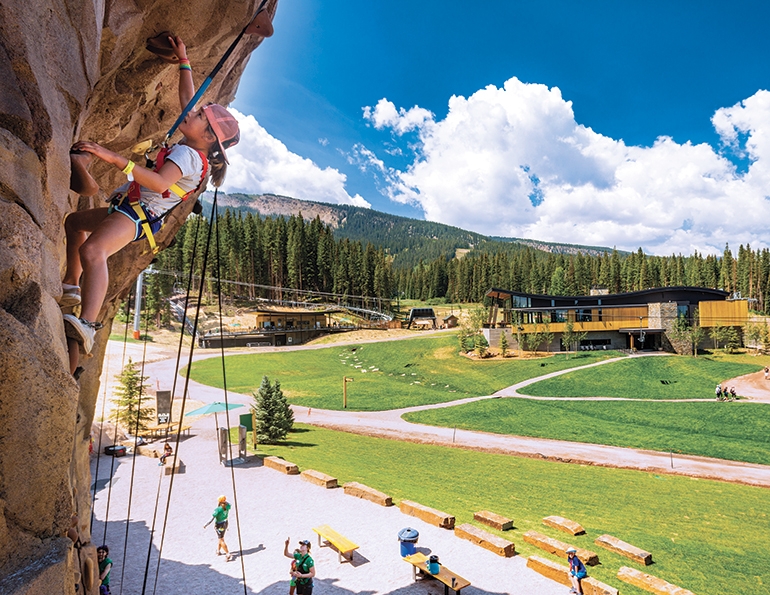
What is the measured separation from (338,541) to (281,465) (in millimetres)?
9104

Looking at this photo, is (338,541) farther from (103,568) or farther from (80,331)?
(80,331)

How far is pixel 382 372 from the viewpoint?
61500 millimetres

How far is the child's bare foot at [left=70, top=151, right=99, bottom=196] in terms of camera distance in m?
4.24

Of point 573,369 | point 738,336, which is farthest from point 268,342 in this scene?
point 738,336

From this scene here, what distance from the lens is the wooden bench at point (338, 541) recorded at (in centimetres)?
1274

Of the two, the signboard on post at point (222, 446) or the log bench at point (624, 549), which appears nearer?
the log bench at point (624, 549)

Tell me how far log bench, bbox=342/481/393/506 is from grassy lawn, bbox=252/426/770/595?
68 cm

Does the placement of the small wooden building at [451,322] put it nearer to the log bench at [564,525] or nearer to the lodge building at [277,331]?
the lodge building at [277,331]

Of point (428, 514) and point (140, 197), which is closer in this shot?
point (140, 197)

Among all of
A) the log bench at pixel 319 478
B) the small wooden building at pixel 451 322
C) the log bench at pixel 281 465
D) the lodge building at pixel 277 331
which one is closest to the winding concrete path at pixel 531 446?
the log bench at pixel 281 465

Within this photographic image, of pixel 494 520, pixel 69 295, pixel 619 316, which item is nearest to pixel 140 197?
pixel 69 295

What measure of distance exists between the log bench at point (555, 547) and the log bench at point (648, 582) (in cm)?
80

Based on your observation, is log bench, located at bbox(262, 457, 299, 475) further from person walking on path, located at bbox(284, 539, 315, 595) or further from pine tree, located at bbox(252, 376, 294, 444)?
person walking on path, located at bbox(284, 539, 315, 595)

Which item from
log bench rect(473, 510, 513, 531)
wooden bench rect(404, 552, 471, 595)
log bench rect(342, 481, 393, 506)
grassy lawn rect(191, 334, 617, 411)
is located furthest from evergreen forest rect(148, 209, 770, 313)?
wooden bench rect(404, 552, 471, 595)
